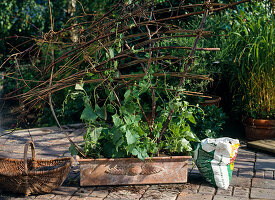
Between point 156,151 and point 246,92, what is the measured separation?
2297 millimetres

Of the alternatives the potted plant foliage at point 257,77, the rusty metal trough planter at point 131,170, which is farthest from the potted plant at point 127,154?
the potted plant foliage at point 257,77

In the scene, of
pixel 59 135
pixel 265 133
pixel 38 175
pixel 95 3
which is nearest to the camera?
pixel 38 175

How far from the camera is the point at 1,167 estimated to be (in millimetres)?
3510

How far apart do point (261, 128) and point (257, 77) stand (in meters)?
0.70

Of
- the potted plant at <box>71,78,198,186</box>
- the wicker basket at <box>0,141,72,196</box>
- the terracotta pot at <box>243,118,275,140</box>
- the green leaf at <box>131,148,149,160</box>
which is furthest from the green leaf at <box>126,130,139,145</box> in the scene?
the terracotta pot at <box>243,118,275,140</box>

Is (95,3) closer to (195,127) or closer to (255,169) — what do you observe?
(195,127)

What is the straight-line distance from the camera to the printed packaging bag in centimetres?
329

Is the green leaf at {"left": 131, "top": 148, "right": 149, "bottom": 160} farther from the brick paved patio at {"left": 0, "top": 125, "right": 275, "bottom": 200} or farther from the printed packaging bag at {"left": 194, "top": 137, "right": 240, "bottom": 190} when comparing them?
the printed packaging bag at {"left": 194, "top": 137, "right": 240, "bottom": 190}

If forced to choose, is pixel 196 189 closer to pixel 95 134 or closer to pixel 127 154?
pixel 127 154

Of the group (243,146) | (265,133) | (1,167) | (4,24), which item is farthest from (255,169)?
(4,24)

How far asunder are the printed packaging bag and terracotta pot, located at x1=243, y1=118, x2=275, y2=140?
1835 millimetres

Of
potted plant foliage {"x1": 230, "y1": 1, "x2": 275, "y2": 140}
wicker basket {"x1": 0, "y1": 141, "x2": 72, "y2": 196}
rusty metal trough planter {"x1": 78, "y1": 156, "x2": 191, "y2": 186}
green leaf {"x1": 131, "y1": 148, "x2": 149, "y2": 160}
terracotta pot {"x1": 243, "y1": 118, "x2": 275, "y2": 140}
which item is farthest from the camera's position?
terracotta pot {"x1": 243, "y1": 118, "x2": 275, "y2": 140}

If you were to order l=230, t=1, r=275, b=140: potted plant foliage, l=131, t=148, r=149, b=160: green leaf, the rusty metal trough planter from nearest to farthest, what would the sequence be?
l=131, t=148, r=149, b=160: green leaf
the rusty metal trough planter
l=230, t=1, r=275, b=140: potted plant foliage

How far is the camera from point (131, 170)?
3352mm
